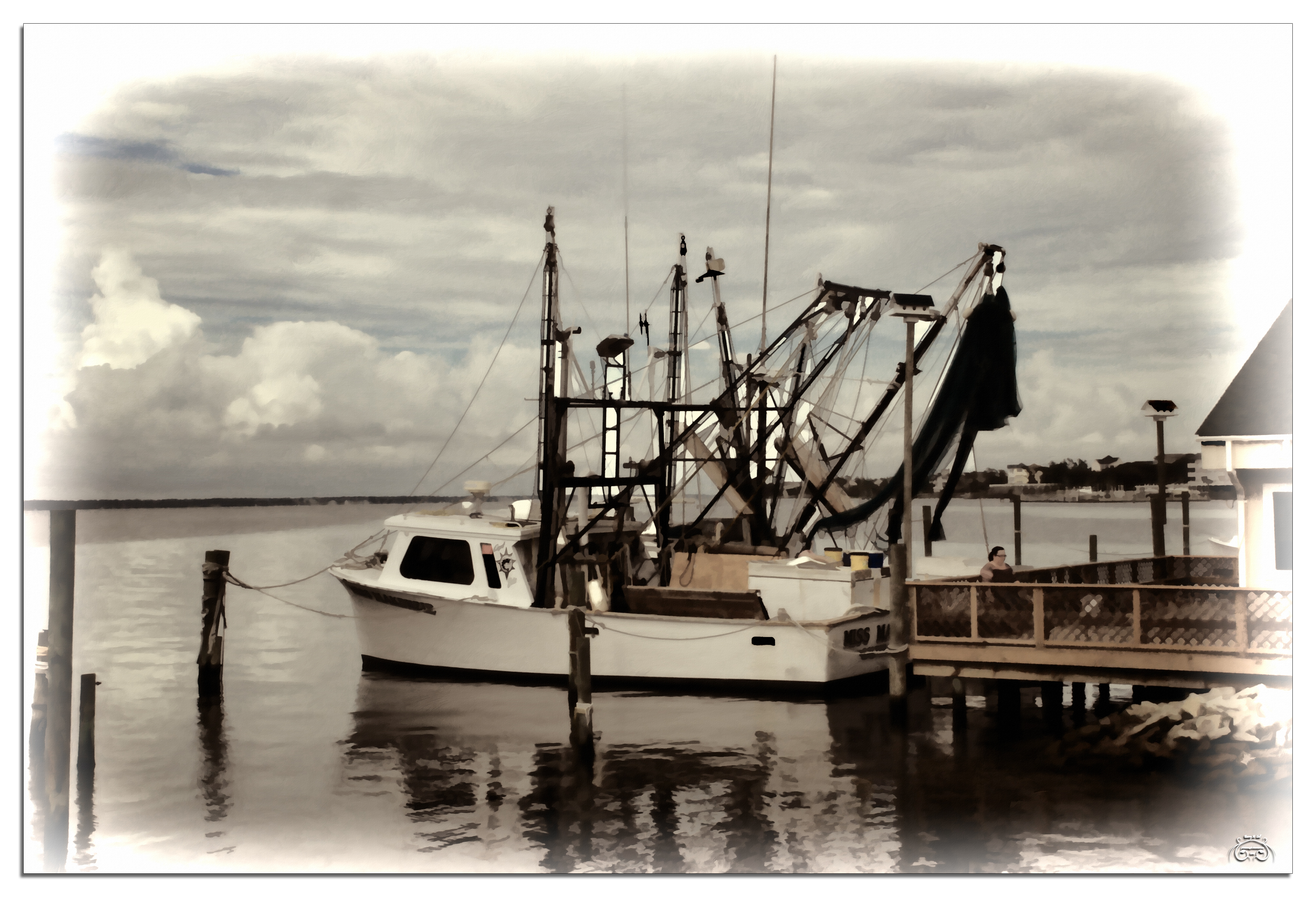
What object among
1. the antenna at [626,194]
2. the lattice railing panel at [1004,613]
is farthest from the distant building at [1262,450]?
the antenna at [626,194]

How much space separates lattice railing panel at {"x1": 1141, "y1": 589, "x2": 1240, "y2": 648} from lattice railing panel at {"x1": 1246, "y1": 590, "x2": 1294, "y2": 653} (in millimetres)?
111

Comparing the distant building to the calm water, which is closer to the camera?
the calm water

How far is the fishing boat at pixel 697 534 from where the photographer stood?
1187cm

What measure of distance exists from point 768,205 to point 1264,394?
3993 millimetres

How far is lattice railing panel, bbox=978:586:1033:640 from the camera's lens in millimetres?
9070

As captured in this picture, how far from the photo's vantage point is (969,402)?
433 inches

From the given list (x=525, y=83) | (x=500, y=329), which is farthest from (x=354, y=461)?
(x=525, y=83)

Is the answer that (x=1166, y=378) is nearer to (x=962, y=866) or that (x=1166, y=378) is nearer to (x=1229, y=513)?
(x=962, y=866)

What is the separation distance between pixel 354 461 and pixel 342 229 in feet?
6.47

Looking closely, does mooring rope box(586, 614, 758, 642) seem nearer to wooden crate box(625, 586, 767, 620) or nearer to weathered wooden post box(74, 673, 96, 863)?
wooden crate box(625, 586, 767, 620)

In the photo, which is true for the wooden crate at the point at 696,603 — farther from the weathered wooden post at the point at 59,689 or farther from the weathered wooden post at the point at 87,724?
the weathered wooden post at the point at 59,689

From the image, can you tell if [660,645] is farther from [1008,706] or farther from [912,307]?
[912,307]

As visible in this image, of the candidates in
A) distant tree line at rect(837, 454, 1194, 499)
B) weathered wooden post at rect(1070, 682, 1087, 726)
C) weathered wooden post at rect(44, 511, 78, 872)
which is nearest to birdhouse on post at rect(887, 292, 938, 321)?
distant tree line at rect(837, 454, 1194, 499)

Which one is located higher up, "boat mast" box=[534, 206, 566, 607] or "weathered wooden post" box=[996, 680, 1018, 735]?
"boat mast" box=[534, 206, 566, 607]
